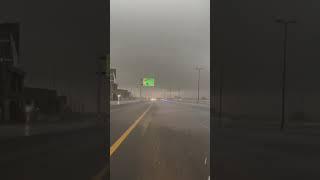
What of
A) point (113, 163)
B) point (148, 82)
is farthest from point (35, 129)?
point (148, 82)

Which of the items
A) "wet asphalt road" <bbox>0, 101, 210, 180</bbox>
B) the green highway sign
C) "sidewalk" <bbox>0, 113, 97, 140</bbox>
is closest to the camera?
"wet asphalt road" <bbox>0, 101, 210, 180</bbox>

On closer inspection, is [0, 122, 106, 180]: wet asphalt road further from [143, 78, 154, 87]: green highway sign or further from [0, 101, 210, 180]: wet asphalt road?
[143, 78, 154, 87]: green highway sign

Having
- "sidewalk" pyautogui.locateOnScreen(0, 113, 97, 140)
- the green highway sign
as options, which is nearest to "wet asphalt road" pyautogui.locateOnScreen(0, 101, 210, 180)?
"sidewalk" pyautogui.locateOnScreen(0, 113, 97, 140)

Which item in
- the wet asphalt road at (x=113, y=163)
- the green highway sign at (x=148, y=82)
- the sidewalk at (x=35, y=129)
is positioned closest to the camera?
the wet asphalt road at (x=113, y=163)

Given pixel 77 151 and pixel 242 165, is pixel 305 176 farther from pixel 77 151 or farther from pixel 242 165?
Result: pixel 77 151

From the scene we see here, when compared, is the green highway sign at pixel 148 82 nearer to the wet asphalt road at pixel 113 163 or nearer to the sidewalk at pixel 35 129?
the sidewalk at pixel 35 129

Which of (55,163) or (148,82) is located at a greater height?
(148,82)

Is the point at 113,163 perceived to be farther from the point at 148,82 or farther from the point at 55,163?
the point at 148,82

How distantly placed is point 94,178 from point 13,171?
2.39 meters

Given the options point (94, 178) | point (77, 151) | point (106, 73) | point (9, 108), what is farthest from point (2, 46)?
point (94, 178)

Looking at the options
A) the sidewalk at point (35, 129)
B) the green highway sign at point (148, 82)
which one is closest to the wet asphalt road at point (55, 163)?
the sidewalk at point (35, 129)

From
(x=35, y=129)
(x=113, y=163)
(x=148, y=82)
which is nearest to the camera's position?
(x=113, y=163)

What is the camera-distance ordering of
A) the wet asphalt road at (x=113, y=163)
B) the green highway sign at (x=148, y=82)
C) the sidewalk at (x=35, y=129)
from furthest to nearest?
the green highway sign at (x=148, y=82) → the sidewalk at (x=35, y=129) → the wet asphalt road at (x=113, y=163)

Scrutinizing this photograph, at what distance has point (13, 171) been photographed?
24.4ft
